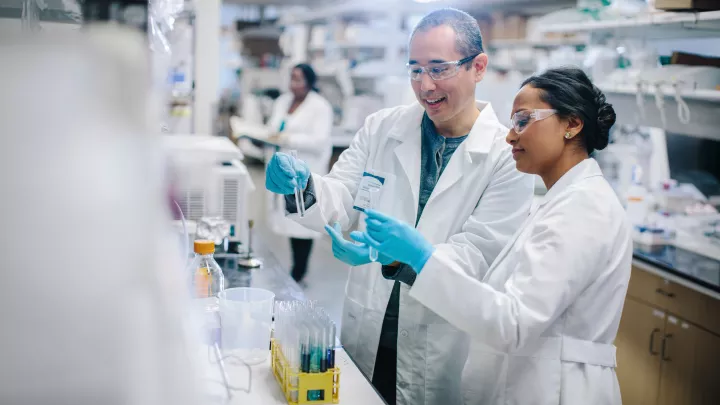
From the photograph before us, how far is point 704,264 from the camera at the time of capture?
3.06m

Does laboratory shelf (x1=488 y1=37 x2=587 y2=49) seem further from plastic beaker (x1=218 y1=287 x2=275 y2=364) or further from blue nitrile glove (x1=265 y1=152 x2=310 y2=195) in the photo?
plastic beaker (x1=218 y1=287 x2=275 y2=364)

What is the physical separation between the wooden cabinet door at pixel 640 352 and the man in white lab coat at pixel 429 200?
1.54 metres

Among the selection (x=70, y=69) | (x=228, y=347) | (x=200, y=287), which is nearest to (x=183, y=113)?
(x=200, y=287)

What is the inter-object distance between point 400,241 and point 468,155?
1.92 ft

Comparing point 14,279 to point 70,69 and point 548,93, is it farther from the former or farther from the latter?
point 548,93

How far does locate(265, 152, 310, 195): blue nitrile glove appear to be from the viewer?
1979 mm

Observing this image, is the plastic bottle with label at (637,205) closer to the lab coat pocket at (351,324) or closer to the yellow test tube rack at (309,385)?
the lab coat pocket at (351,324)

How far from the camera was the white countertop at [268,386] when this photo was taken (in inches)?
58.2

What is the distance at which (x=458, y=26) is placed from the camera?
195cm

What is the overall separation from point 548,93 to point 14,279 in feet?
4.28

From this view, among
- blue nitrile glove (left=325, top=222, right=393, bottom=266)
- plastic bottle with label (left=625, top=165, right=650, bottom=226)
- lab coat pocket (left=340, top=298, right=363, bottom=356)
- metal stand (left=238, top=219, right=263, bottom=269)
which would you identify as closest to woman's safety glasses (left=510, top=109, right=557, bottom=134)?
blue nitrile glove (left=325, top=222, right=393, bottom=266)

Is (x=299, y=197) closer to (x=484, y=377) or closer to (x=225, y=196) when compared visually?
(x=484, y=377)

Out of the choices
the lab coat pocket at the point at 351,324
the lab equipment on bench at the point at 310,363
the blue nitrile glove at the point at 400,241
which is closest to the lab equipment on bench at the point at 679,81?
the lab coat pocket at the point at 351,324

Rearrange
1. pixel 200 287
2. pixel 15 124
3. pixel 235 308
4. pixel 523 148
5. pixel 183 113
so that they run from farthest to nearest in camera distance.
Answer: pixel 183 113 < pixel 200 287 < pixel 523 148 < pixel 235 308 < pixel 15 124
